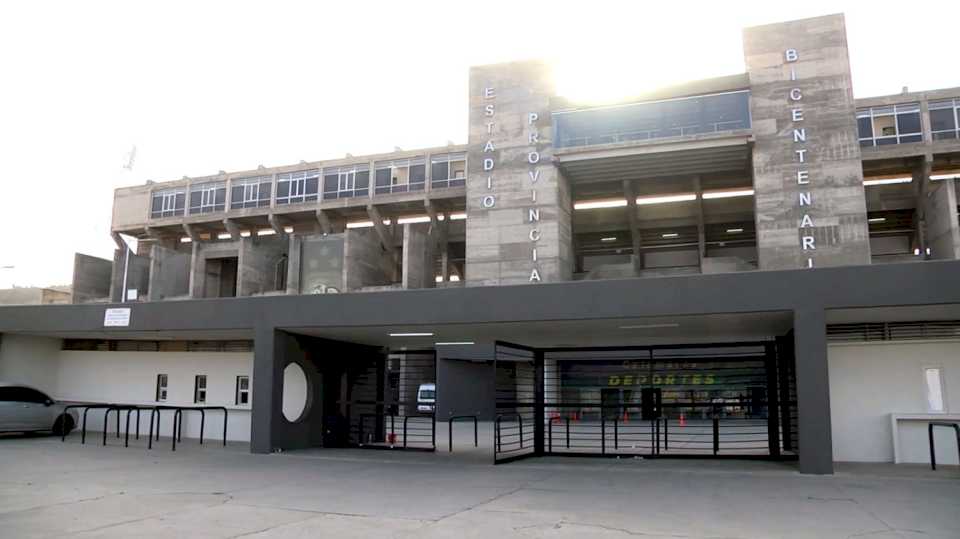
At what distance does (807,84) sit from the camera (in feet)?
122

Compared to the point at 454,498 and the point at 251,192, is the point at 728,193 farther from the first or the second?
the point at 454,498

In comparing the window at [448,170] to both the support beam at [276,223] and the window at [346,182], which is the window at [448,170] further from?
the support beam at [276,223]

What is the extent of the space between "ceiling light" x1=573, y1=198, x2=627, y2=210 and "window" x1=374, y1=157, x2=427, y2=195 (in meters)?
10.5

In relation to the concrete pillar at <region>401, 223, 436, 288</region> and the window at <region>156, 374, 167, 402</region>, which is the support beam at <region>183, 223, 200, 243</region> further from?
the window at <region>156, 374, 167, 402</region>

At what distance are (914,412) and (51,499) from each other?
15.1 m

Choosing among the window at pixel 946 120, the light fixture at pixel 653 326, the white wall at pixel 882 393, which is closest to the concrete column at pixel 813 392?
the light fixture at pixel 653 326

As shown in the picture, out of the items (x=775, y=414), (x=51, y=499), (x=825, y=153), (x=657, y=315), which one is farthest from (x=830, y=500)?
(x=825, y=153)

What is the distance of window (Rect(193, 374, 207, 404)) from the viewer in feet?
66.8

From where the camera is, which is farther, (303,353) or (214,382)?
(214,382)

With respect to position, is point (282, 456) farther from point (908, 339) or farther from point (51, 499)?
point (908, 339)

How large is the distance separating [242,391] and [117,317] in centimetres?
387

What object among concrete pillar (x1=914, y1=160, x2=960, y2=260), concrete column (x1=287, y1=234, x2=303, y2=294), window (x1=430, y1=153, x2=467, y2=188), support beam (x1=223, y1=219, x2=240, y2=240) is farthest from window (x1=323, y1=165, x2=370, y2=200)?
concrete pillar (x1=914, y1=160, x2=960, y2=260)

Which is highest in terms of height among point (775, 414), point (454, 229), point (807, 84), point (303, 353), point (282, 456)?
point (807, 84)

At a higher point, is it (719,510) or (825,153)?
(825,153)
